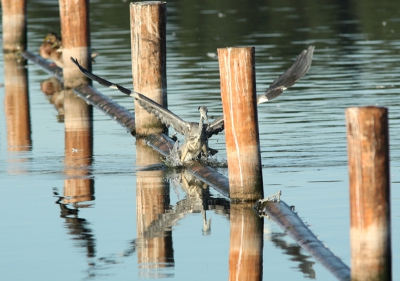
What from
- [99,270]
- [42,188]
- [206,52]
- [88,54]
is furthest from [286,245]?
[206,52]

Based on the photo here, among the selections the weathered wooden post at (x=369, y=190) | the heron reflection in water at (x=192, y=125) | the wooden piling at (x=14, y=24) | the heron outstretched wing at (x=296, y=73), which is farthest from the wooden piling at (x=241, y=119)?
the wooden piling at (x=14, y=24)

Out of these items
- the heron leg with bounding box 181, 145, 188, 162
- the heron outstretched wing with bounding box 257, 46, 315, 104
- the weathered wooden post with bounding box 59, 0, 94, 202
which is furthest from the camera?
the heron leg with bounding box 181, 145, 188, 162

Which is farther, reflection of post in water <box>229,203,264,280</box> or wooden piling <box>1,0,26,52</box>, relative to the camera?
wooden piling <box>1,0,26,52</box>

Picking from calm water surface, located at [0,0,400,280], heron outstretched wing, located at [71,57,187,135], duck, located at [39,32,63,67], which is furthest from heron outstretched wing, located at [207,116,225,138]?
duck, located at [39,32,63,67]

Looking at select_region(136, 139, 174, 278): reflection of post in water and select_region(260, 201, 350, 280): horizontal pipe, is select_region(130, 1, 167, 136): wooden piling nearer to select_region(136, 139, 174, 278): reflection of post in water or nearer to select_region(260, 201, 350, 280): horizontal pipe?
select_region(136, 139, 174, 278): reflection of post in water

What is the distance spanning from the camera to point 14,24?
24.1 meters

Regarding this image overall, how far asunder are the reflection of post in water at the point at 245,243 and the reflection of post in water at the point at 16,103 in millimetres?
4846

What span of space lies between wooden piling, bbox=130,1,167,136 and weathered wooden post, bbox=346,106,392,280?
7053 mm

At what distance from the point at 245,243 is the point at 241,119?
4.54 feet

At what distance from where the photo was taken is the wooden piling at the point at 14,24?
2383cm

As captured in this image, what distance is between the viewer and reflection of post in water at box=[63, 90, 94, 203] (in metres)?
10.4

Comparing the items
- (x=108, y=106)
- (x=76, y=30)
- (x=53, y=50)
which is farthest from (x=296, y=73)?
(x=53, y=50)

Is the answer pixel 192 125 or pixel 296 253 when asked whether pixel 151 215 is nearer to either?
pixel 296 253

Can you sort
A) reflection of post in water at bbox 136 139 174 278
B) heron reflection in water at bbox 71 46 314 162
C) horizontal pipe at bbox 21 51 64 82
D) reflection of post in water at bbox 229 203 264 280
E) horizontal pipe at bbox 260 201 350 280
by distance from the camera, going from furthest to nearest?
horizontal pipe at bbox 21 51 64 82 → heron reflection in water at bbox 71 46 314 162 → reflection of post in water at bbox 136 139 174 278 → reflection of post in water at bbox 229 203 264 280 → horizontal pipe at bbox 260 201 350 280
